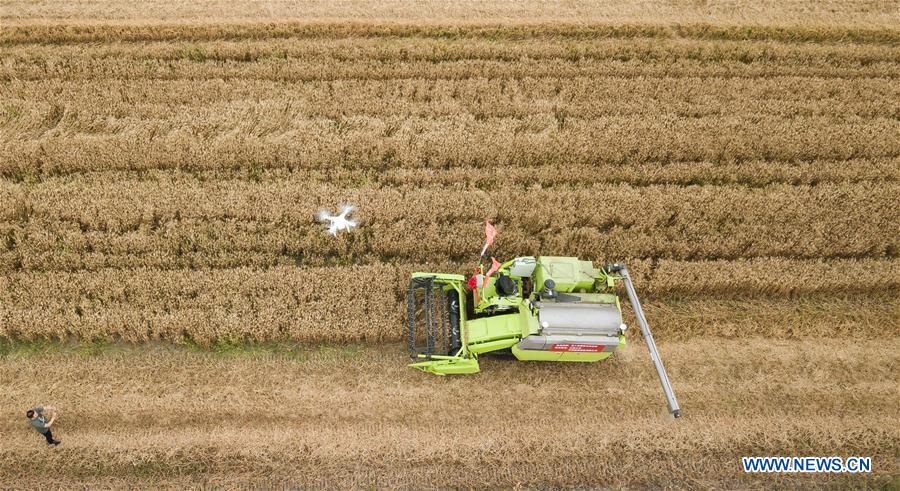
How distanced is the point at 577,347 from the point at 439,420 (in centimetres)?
225

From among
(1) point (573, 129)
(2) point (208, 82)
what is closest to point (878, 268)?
(1) point (573, 129)

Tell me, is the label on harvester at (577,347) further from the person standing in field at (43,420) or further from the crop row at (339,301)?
the person standing in field at (43,420)

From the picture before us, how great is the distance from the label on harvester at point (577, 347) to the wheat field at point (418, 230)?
745 millimetres

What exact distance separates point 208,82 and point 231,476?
7432mm

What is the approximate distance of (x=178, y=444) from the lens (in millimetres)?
7387

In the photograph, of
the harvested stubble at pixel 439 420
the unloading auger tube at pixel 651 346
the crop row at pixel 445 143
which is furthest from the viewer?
the crop row at pixel 445 143

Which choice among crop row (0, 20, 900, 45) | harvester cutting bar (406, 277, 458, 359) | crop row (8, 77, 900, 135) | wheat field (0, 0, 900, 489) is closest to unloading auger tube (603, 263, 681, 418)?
wheat field (0, 0, 900, 489)

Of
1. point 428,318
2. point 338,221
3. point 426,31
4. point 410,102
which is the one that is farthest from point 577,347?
point 426,31

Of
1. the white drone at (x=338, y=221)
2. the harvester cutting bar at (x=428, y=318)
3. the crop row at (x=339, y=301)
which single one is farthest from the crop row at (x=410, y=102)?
the harvester cutting bar at (x=428, y=318)

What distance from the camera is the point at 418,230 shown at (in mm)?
8977

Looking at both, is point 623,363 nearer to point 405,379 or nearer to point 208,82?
point 405,379

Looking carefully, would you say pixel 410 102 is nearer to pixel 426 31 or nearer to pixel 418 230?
pixel 426 31

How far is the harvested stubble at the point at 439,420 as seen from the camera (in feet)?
24.0

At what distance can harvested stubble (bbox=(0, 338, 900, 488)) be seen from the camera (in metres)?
7.33
